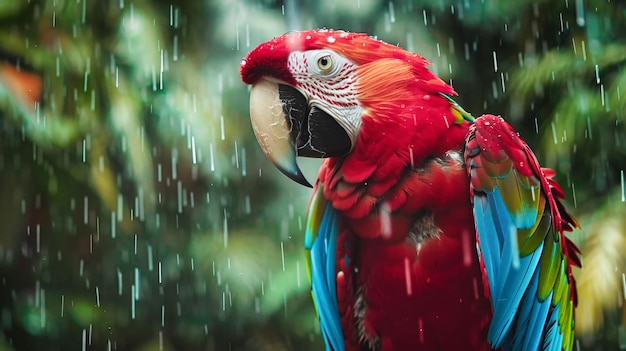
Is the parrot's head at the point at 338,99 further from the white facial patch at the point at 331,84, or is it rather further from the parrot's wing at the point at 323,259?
the parrot's wing at the point at 323,259

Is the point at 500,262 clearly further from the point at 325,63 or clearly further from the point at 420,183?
the point at 325,63

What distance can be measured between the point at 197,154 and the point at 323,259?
1.03m

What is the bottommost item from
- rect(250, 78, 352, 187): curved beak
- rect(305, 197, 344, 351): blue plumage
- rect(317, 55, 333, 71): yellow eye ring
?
rect(305, 197, 344, 351): blue plumage

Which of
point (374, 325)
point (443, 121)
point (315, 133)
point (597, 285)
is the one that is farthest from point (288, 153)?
point (597, 285)

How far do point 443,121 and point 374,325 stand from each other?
1.29 ft

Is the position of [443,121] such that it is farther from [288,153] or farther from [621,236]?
[621,236]

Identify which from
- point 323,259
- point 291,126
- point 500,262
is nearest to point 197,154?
point 323,259

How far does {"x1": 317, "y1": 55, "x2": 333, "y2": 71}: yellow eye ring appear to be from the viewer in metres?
0.99

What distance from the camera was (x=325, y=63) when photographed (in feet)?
3.26

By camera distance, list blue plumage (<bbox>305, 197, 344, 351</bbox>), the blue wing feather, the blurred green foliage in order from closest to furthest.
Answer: the blue wing feather, blue plumage (<bbox>305, 197, 344, 351</bbox>), the blurred green foliage

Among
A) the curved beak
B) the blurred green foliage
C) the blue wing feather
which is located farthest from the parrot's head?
the blurred green foliage

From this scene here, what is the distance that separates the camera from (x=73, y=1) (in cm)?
201

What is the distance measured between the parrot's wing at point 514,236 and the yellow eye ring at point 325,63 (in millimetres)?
258

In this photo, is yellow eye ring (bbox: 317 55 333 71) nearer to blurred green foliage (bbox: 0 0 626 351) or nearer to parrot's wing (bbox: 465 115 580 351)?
parrot's wing (bbox: 465 115 580 351)
